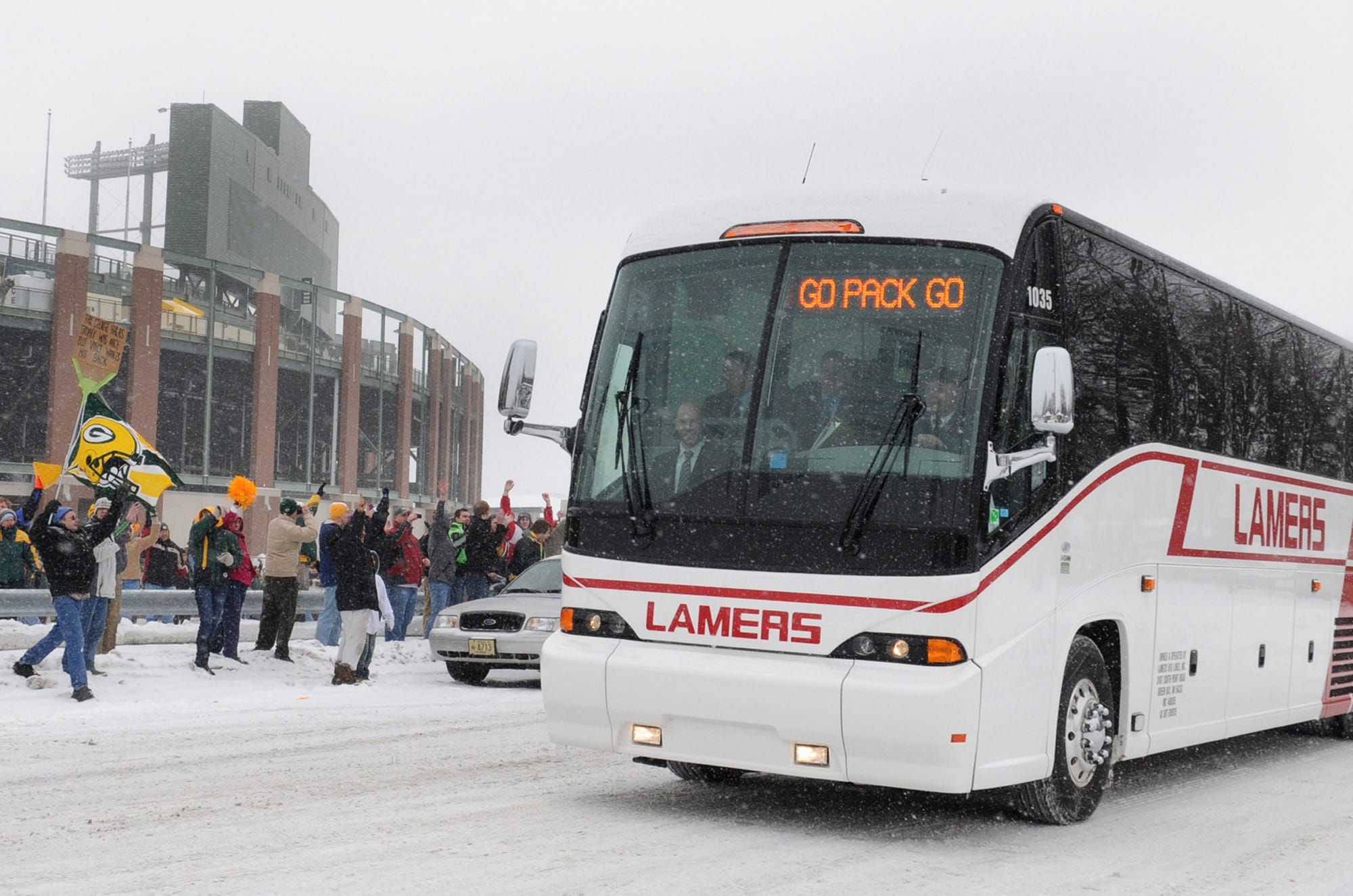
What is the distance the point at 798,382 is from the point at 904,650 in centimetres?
149

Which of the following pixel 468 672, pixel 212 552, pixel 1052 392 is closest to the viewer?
pixel 1052 392

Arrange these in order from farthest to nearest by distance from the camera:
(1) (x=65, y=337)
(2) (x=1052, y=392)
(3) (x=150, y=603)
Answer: (1) (x=65, y=337)
(3) (x=150, y=603)
(2) (x=1052, y=392)

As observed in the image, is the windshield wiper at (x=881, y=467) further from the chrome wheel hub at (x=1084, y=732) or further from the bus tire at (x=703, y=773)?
the bus tire at (x=703, y=773)

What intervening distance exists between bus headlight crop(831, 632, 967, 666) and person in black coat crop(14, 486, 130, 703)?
7.92m

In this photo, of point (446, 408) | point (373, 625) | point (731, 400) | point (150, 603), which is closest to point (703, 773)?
point (731, 400)

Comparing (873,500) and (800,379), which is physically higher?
(800,379)

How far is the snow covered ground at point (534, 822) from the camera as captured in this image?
613 centimetres

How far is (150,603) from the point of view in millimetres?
16984

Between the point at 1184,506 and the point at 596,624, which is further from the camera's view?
the point at 1184,506

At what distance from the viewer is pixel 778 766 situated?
279 inches

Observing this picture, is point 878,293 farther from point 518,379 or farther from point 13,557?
point 13,557

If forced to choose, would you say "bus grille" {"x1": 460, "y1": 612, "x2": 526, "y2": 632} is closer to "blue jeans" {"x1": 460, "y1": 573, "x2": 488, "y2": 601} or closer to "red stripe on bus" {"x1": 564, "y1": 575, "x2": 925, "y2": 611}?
"blue jeans" {"x1": 460, "y1": 573, "x2": 488, "y2": 601}

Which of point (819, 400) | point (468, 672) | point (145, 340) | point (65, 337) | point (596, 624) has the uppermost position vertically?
point (145, 340)

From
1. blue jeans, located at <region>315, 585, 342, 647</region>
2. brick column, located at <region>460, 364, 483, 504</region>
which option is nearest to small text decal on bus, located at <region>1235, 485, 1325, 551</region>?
blue jeans, located at <region>315, 585, 342, 647</region>
